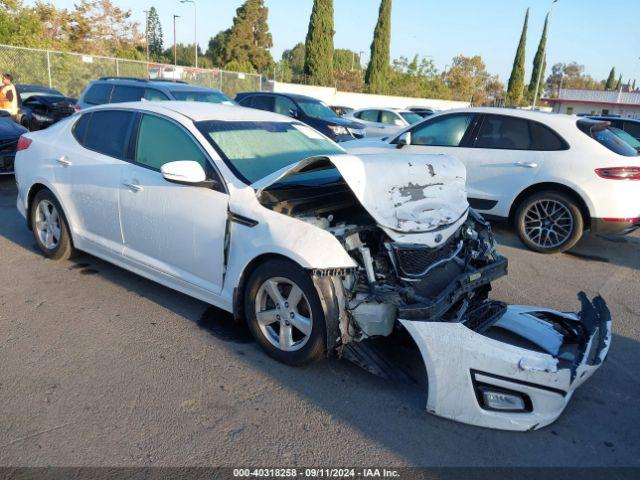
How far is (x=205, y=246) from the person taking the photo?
3.91 metres

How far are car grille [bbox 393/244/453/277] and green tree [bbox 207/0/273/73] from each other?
186ft

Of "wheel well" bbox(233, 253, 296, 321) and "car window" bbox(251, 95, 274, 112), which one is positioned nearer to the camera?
"wheel well" bbox(233, 253, 296, 321)

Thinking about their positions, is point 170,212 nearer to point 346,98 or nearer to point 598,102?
point 346,98

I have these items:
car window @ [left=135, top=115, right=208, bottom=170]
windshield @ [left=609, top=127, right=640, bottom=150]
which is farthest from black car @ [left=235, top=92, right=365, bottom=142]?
car window @ [left=135, top=115, right=208, bottom=170]

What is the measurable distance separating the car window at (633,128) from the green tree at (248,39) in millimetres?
49601

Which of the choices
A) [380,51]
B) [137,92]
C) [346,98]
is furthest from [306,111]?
[380,51]

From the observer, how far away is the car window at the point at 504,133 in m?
6.92

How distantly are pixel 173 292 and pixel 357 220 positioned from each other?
206 cm

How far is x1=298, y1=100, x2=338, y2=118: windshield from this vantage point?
47.6 ft

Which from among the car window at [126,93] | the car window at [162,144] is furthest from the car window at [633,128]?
the car window at [162,144]

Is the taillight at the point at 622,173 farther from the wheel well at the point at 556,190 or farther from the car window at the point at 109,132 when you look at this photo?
the car window at the point at 109,132

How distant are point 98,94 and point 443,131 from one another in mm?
7722

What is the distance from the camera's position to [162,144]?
439 centimetres

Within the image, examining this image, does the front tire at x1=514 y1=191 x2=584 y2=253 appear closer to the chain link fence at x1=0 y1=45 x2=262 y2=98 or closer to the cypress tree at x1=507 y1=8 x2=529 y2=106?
the chain link fence at x1=0 y1=45 x2=262 y2=98
